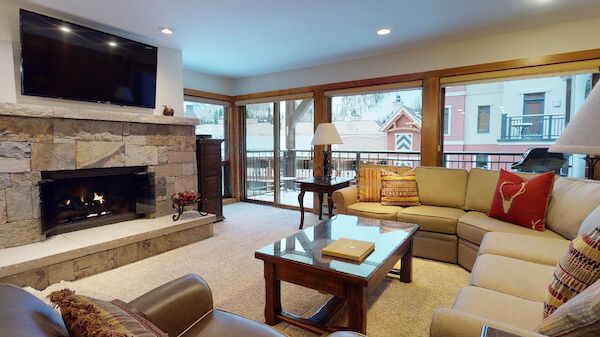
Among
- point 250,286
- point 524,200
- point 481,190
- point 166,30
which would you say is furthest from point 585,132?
point 166,30

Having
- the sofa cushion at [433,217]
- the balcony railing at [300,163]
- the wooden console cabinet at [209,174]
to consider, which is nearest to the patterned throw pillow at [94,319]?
the sofa cushion at [433,217]

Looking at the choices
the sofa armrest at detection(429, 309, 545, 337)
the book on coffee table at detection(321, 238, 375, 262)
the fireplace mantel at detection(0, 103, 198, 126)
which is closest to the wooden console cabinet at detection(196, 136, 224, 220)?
the fireplace mantel at detection(0, 103, 198, 126)

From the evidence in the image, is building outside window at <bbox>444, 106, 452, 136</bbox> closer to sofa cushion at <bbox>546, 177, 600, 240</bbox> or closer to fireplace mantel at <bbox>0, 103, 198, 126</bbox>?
sofa cushion at <bbox>546, 177, 600, 240</bbox>

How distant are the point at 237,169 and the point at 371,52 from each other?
10.3 feet

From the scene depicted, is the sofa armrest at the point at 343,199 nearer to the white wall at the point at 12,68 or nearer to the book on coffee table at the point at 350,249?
the book on coffee table at the point at 350,249

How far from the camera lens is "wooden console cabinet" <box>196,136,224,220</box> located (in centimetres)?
438

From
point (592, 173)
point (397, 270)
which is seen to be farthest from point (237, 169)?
point (592, 173)

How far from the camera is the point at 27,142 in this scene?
8.80ft

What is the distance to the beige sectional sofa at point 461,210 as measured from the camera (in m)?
2.35

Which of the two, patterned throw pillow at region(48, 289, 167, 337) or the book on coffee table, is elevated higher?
patterned throw pillow at region(48, 289, 167, 337)

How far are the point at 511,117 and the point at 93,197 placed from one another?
16.4 ft

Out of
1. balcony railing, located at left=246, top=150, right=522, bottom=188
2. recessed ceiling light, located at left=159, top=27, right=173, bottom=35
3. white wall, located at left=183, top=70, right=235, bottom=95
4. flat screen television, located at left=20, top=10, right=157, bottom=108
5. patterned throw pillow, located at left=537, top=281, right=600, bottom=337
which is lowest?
patterned throw pillow, located at left=537, top=281, right=600, bottom=337

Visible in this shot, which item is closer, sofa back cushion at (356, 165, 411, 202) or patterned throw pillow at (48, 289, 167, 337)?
patterned throw pillow at (48, 289, 167, 337)

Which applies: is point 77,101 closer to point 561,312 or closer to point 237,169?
point 237,169
